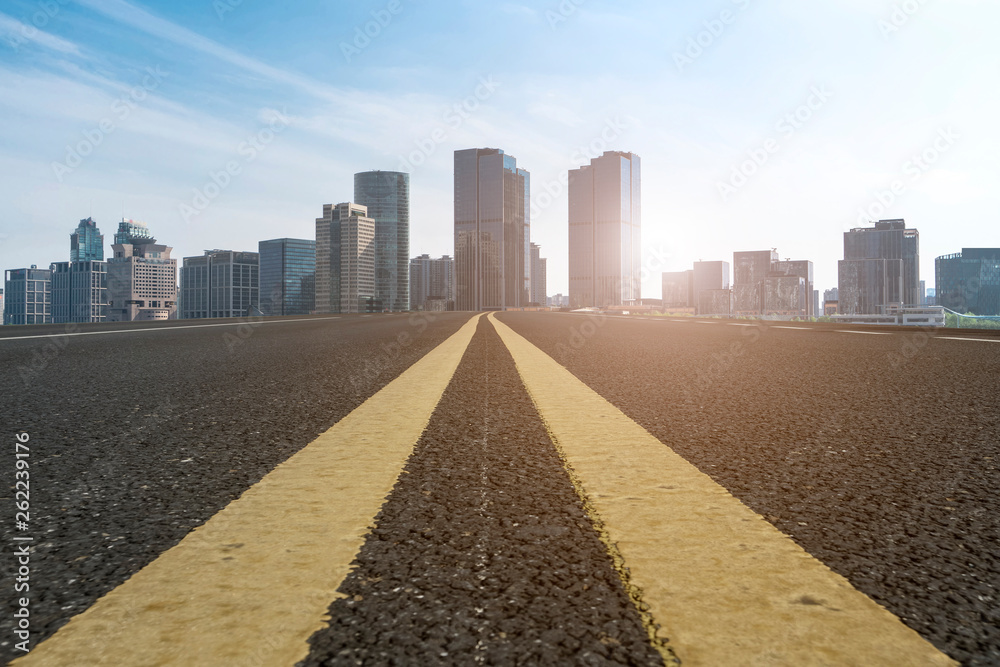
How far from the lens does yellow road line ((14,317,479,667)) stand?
76cm

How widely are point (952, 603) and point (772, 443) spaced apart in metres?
1.26

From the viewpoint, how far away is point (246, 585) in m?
0.95

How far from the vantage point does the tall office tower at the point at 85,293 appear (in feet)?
595

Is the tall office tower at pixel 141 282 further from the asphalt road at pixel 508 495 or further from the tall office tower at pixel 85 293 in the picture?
the asphalt road at pixel 508 495

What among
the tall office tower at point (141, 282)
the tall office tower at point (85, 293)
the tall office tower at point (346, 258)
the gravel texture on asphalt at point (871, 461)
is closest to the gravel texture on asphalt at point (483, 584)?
the gravel texture on asphalt at point (871, 461)

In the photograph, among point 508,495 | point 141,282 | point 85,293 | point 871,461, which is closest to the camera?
point 508,495

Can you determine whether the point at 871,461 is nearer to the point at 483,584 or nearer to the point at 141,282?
the point at 483,584

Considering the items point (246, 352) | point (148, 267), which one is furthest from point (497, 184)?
point (246, 352)

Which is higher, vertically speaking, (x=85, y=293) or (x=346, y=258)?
(x=346, y=258)

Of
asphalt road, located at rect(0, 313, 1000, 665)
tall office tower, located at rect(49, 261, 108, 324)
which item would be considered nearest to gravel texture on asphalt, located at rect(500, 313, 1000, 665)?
asphalt road, located at rect(0, 313, 1000, 665)

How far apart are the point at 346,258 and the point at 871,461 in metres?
181

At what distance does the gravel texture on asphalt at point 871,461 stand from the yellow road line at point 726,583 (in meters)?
0.06

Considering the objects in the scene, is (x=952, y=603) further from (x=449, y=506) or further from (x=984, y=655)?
(x=449, y=506)

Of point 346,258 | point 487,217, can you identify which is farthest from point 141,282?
point 487,217
